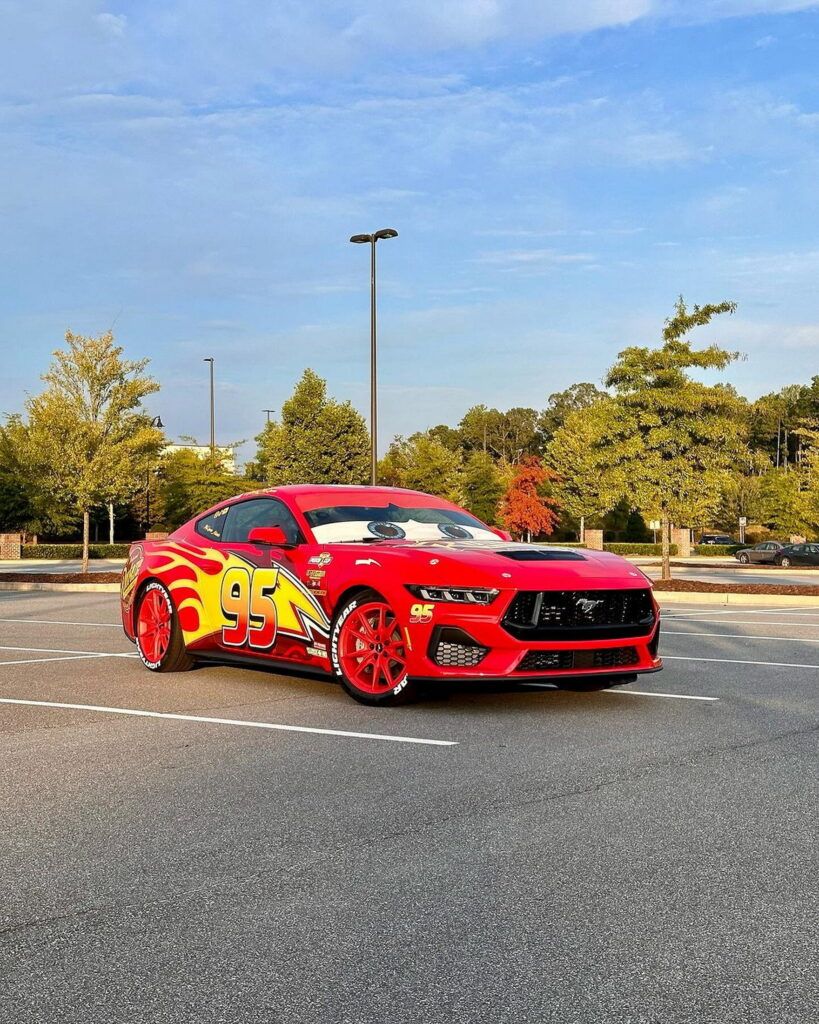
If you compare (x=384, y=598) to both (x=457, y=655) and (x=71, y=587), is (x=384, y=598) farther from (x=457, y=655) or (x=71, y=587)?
(x=71, y=587)

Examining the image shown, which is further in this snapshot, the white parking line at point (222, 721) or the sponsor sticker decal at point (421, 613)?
the sponsor sticker decal at point (421, 613)

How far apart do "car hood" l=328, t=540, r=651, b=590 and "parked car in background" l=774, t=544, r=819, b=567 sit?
43.0 m

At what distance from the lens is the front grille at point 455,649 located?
7473mm

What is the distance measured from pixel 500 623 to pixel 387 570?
0.94 meters

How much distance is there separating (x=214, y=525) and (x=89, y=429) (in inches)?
868

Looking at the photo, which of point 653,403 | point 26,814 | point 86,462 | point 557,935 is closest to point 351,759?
point 26,814

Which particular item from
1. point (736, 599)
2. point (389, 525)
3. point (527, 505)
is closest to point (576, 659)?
point (389, 525)

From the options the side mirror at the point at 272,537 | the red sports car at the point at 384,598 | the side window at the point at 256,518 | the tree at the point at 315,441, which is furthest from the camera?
the tree at the point at 315,441

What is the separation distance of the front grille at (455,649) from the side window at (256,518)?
75.3 inches

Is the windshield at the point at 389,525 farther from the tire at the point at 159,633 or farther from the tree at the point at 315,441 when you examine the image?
the tree at the point at 315,441

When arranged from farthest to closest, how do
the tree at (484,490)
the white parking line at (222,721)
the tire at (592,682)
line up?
the tree at (484,490)
the tire at (592,682)
the white parking line at (222,721)

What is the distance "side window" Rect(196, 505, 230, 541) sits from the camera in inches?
384

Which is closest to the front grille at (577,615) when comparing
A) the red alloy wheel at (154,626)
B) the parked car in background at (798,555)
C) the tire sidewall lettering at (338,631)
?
the tire sidewall lettering at (338,631)

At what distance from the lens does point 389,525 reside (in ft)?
29.9
